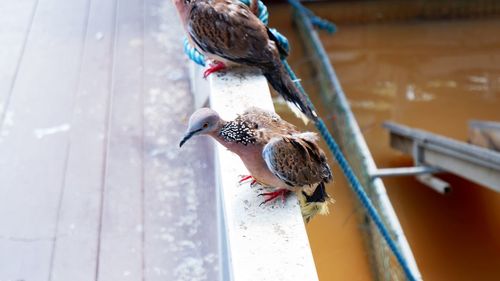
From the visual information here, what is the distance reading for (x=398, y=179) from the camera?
203 inches

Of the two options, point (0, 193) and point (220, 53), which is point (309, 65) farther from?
point (0, 193)

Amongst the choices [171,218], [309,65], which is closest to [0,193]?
[171,218]

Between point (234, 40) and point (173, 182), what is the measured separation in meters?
0.60

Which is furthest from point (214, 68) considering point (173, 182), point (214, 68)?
point (173, 182)

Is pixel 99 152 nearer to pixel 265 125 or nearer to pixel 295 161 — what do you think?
pixel 265 125

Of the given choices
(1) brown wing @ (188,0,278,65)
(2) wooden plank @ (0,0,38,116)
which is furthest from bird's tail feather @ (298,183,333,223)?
(2) wooden plank @ (0,0,38,116)

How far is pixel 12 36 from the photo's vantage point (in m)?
3.44

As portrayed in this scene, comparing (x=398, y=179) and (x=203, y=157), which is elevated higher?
(x=203, y=157)

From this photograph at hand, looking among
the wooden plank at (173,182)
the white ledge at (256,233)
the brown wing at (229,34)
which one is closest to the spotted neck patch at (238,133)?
the white ledge at (256,233)

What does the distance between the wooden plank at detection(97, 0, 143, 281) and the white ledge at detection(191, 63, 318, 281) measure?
36 cm

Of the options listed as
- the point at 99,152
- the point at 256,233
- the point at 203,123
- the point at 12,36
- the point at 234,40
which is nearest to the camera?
the point at 256,233

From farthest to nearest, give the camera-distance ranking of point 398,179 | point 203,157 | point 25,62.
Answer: point 398,179
point 25,62
point 203,157

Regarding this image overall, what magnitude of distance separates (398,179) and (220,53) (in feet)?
9.92

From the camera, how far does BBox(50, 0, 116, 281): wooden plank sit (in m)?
2.21
